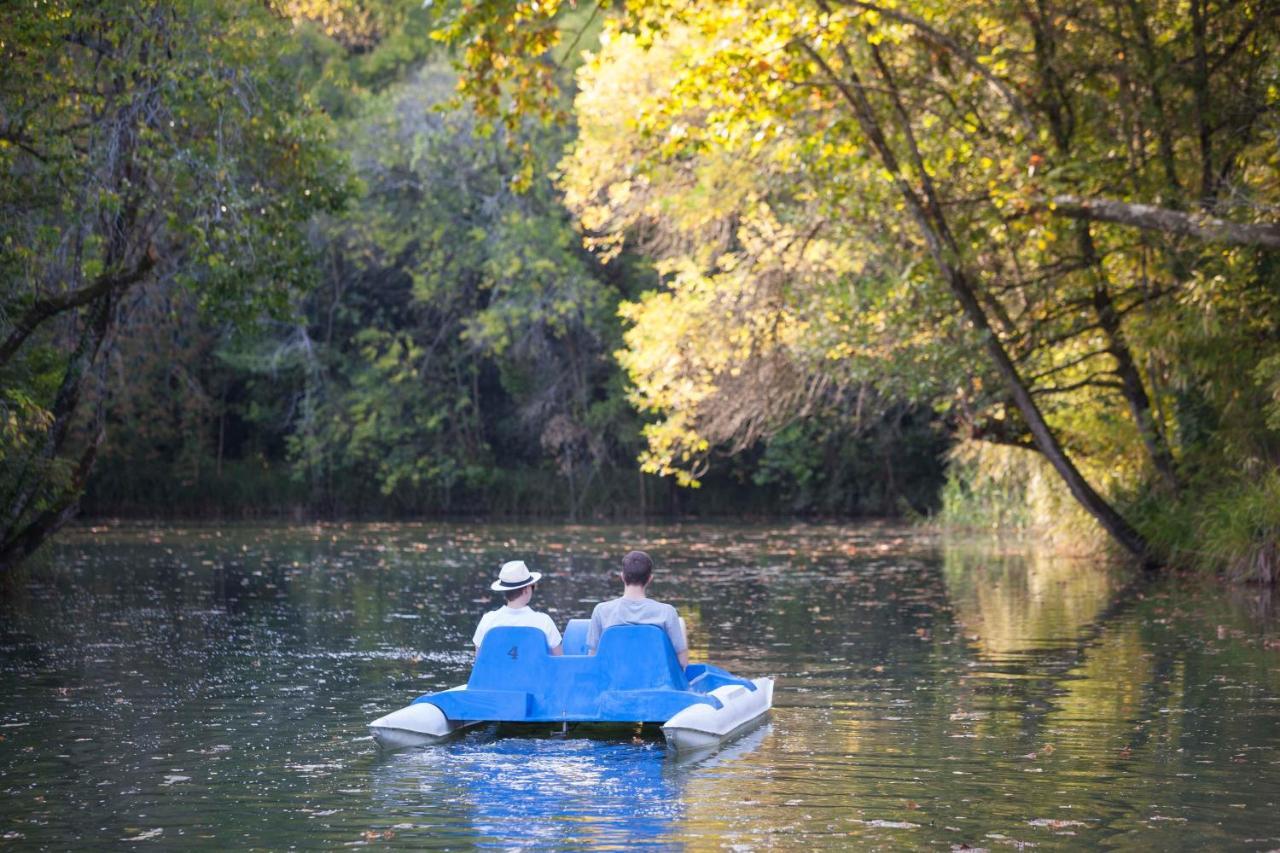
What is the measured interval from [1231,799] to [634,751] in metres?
3.37

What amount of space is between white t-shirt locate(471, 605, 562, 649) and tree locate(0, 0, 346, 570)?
239 inches

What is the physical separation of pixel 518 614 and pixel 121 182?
8.53 m

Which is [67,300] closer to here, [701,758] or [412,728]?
[412,728]

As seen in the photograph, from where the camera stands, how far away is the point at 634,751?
33.4ft

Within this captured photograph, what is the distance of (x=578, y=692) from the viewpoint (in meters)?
10.8

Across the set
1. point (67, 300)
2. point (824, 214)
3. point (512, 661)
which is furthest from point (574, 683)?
point (824, 214)

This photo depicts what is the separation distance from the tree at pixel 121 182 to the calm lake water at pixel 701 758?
2368 millimetres

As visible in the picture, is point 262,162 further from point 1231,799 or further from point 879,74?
point 1231,799

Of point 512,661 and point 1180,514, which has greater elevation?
point 1180,514

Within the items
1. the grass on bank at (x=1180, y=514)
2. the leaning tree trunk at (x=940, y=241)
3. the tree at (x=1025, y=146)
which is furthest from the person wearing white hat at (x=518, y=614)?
the grass on bank at (x=1180, y=514)

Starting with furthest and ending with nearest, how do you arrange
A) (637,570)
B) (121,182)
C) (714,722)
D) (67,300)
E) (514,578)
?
A: (67,300) → (121,182) → (514,578) → (637,570) → (714,722)

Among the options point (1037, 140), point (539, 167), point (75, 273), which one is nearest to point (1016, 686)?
point (1037, 140)

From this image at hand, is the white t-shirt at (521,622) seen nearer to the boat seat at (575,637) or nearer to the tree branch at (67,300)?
the boat seat at (575,637)

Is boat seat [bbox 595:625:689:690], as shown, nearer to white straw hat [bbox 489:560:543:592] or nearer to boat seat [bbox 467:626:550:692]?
boat seat [bbox 467:626:550:692]
